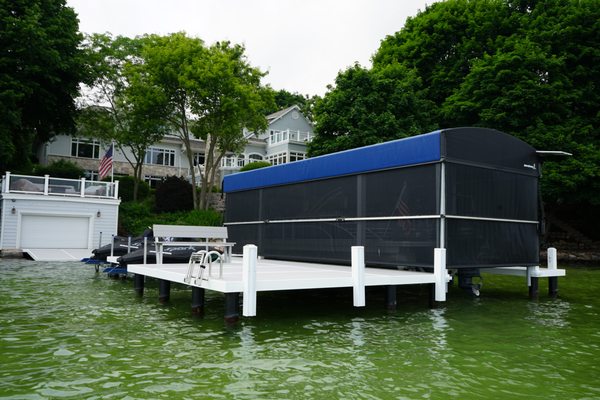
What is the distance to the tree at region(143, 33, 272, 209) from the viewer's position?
31156mm

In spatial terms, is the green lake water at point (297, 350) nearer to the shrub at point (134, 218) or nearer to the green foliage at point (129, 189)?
the shrub at point (134, 218)

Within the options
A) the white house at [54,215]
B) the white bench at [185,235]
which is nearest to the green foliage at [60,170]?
the white house at [54,215]

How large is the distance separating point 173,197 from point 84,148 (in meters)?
13.7

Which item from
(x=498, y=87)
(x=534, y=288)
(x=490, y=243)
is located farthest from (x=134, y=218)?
(x=490, y=243)

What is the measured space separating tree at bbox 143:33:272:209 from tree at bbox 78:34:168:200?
165 cm

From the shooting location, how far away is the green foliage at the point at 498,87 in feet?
93.8

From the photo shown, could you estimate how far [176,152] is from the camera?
166ft

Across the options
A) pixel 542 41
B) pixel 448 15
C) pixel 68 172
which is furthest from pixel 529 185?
pixel 68 172

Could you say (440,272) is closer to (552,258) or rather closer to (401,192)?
(401,192)

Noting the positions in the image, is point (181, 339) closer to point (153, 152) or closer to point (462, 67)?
point (462, 67)

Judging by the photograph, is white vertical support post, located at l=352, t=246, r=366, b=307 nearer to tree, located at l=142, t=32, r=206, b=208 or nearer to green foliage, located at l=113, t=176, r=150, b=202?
tree, located at l=142, t=32, r=206, b=208

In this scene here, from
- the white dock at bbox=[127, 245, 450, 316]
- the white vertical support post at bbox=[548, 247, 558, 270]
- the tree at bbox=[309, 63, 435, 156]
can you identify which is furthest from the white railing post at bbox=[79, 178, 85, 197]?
the white vertical support post at bbox=[548, 247, 558, 270]

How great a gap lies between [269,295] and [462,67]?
2587cm

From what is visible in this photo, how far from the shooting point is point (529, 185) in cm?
1255
